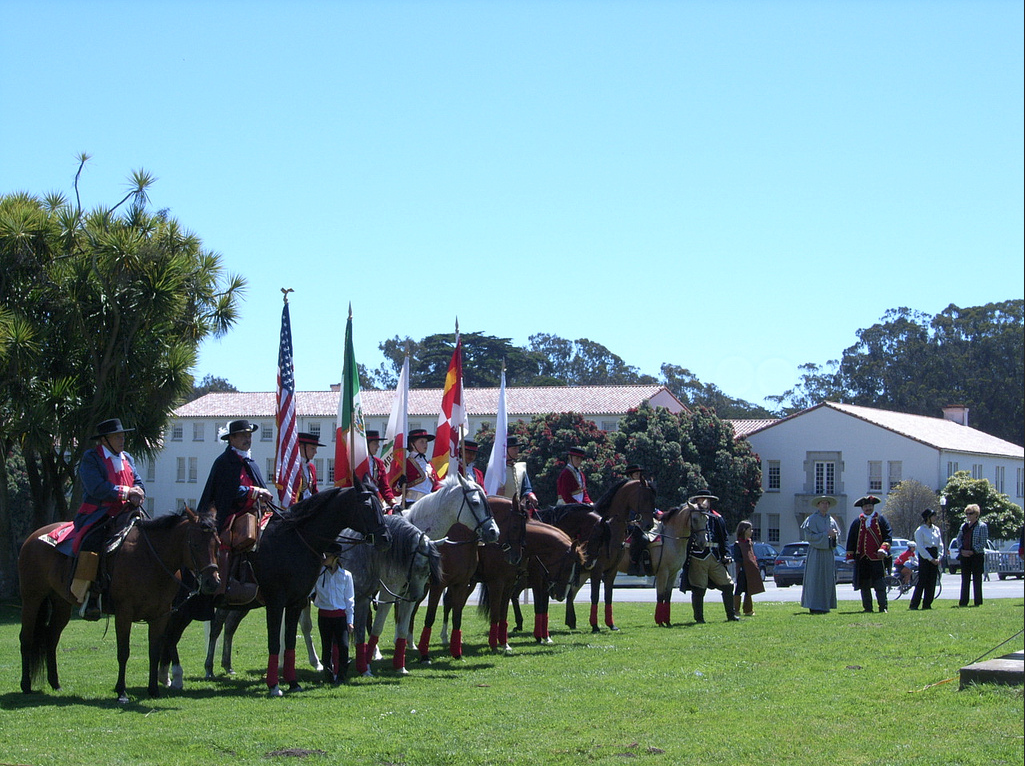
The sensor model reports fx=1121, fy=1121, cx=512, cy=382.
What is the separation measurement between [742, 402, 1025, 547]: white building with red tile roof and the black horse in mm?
55169

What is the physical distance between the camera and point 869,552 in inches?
815

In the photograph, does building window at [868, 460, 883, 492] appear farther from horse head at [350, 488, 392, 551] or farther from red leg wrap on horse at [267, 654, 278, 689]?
red leg wrap on horse at [267, 654, 278, 689]

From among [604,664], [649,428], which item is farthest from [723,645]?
[649,428]

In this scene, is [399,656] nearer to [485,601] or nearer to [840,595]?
[485,601]

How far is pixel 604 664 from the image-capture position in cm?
1357

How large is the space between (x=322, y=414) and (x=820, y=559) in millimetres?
55983

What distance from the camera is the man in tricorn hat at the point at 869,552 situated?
20.6 m

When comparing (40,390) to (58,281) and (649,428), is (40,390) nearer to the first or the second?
(58,281)

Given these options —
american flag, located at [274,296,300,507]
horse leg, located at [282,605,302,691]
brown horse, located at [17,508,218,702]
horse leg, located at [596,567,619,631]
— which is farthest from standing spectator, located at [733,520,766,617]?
brown horse, located at [17,508,218,702]

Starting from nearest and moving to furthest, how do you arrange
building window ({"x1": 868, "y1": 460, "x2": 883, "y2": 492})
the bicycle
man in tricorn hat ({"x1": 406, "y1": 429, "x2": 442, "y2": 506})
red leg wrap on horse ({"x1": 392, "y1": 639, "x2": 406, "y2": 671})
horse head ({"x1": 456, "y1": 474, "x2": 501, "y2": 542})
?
red leg wrap on horse ({"x1": 392, "y1": 639, "x2": 406, "y2": 671}), horse head ({"x1": 456, "y1": 474, "x2": 501, "y2": 542}), man in tricorn hat ({"x1": 406, "y1": 429, "x2": 442, "y2": 506}), the bicycle, building window ({"x1": 868, "y1": 460, "x2": 883, "y2": 492})

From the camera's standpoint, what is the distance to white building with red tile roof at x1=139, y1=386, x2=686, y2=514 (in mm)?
71875

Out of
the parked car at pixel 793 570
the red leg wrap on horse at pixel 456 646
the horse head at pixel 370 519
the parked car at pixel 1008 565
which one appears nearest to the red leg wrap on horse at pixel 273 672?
the horse head at pixel 370 519

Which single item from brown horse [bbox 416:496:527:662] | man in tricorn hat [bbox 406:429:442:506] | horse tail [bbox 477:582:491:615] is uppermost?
man in tricorn hat [bbox 406:429:442:506]

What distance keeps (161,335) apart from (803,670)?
66.8 ft
